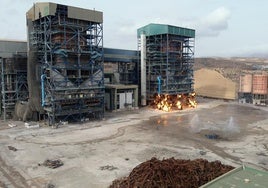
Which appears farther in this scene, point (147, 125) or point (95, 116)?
point (95, 116)

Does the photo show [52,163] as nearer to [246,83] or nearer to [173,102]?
[173,102]

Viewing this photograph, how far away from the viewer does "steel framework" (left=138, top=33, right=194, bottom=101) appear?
41.8 metres

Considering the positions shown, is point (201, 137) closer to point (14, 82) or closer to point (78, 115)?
point (78, 115)

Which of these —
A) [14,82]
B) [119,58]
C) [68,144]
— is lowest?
[68,144]

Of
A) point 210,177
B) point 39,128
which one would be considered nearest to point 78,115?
point 39,128

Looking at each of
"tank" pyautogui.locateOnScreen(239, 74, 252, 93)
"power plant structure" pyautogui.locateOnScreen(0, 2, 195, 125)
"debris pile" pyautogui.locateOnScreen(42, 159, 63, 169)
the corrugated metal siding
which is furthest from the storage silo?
"debris pile" pyautogui.locateOnScreen(42, 159, 63, 169)

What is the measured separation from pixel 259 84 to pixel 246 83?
217 cm

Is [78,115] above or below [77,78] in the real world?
below

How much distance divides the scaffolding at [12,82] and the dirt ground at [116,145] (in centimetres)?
311

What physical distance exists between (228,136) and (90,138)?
40.3 feet

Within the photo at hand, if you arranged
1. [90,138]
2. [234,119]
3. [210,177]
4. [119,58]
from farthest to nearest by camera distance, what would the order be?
[119,58], [234,119], [90,138], [210,177]

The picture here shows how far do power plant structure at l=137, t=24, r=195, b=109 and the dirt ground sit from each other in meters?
8.25

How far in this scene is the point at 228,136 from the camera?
24.9 meters

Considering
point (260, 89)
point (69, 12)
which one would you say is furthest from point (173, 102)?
point (69, 12)
